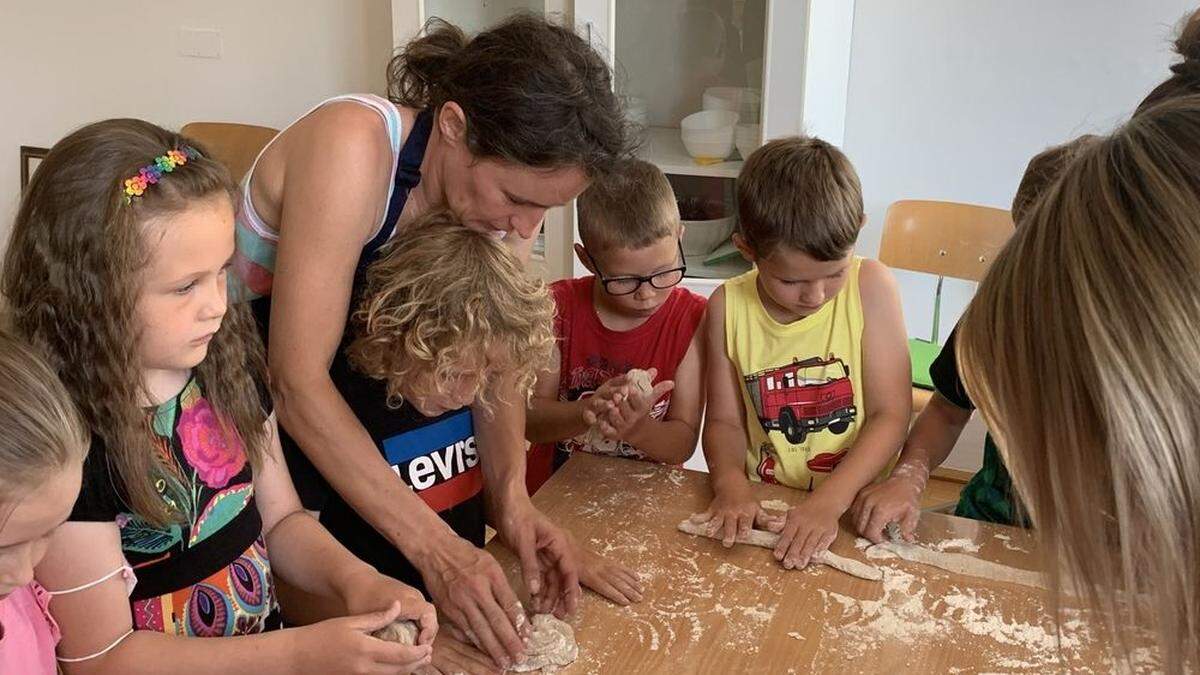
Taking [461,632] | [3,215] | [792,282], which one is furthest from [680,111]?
[3,215]

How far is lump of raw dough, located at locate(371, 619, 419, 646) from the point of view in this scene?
107cm

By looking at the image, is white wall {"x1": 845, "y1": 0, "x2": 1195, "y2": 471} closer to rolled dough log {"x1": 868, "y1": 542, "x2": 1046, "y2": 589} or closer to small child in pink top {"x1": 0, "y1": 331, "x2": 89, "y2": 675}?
rolled dough log {"x1": 868, "y1": 542, "x2": 1046, "y2": 589}

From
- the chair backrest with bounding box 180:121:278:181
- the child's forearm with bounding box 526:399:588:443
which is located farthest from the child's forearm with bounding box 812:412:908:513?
the chair backrest with bounding box 180:121:278:181

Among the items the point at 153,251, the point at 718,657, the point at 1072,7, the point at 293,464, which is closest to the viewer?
the point at 153,251

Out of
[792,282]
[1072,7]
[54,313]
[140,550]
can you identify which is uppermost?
[1072,7]

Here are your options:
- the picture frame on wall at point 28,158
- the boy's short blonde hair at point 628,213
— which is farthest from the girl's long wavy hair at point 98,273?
the picture frame on wall at point 28,158

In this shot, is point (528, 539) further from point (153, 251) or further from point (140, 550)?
point (153, 251)

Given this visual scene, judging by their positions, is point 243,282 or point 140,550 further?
point 243,282

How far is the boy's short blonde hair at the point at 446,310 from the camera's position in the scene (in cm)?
126

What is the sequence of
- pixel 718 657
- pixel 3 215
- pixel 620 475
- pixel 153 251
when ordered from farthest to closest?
1. pixel 3 215
2. pixel 620 475
3. pixel 718 657
4. pixel 153 251

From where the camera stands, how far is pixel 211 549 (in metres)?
1.14

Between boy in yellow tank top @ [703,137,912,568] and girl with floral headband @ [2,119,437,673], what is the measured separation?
28.2 inches

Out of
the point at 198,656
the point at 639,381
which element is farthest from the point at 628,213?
the point at 198,656

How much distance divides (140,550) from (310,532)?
0.77 feet
